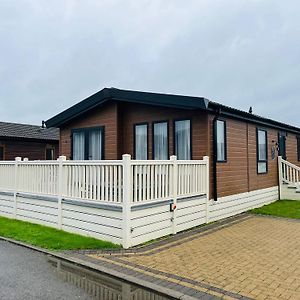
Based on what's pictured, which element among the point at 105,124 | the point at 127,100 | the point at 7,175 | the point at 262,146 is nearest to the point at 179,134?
the point at 127,100

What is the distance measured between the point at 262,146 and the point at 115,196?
7.95 m

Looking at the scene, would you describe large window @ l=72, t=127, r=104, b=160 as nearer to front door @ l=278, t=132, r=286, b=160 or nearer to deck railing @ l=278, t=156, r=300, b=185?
deck railing @ l=278, t=156, r=300, b=185

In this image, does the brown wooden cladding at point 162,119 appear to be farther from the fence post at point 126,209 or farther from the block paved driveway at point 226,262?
the fence post at point 126,209

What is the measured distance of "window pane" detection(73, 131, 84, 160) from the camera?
1225 centimetres

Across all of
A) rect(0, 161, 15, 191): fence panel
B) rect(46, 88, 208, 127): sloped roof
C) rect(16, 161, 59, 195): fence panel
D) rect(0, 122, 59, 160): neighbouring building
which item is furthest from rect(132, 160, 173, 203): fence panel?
rect(0, 122, 59, 160): neighbouring building

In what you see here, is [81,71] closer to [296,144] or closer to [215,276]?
[296,144]

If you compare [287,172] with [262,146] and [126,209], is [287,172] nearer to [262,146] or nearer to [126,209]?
[262,146]

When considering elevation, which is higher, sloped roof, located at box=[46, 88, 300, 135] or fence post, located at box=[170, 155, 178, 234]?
sloped roof, located at box=[46, 88, 300, 135]

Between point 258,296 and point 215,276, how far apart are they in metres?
0.82

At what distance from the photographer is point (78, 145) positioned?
40.8ft

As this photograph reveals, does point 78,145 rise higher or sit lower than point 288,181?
higher

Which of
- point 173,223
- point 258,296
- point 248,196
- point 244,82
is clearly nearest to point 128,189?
point 173,223

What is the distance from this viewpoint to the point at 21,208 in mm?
9180

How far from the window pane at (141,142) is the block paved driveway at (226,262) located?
3.75 metres
